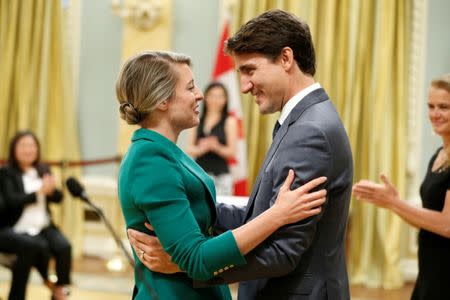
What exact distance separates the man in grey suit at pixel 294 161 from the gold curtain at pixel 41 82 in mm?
5747

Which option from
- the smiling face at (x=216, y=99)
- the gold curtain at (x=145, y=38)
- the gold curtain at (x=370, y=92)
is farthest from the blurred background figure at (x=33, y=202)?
the gold curtain at (x=370, y=92)

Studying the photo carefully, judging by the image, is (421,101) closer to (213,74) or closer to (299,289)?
(213,74)

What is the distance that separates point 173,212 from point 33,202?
381 centimetres

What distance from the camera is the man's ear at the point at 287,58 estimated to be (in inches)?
89.4

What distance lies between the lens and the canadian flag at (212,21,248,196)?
6.66 m

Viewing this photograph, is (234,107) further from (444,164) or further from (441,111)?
(444,164)

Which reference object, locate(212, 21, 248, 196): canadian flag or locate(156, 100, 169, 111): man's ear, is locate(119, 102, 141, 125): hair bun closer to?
locate(156, 100, 169, 111): man's ear

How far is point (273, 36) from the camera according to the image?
225 centimetres

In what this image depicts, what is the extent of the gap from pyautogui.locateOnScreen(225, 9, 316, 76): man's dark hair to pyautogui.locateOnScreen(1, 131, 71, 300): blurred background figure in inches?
147

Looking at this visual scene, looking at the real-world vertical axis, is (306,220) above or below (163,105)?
below

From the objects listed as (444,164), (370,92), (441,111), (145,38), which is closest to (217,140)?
(370,92)

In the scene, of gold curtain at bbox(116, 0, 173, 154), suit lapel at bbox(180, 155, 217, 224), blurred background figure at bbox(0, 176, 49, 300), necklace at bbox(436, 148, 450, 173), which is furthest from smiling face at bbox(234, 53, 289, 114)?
gold curtain at bbox(116, 0, 173, 154)

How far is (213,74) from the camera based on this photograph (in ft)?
22.8

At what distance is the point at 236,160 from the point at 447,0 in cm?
238
